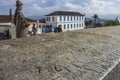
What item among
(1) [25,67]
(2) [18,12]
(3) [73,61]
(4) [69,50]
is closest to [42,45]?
(4) [69,50]

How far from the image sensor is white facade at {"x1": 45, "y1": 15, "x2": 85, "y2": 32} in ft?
191

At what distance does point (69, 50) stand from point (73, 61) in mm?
742

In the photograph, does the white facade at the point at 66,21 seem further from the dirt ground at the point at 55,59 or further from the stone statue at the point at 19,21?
the dirt ground at the point at 55,59

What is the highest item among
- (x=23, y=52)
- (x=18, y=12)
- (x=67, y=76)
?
(x=18, y=12)

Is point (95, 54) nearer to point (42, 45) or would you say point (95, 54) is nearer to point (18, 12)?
point (42, 45)

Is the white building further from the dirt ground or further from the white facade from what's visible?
the dirt ground

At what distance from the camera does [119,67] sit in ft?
18.7

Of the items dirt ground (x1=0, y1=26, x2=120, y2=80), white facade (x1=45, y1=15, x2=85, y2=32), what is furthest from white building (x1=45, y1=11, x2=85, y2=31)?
dirt ground (x1=0, y1=26, x2=120, y2=80)

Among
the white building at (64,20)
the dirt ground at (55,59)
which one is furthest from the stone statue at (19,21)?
the white building at (64,20)

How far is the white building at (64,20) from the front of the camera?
5837 centimetres

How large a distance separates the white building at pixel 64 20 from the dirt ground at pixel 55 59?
4926 cm

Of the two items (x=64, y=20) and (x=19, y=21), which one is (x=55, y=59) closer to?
(x=19, y=21)

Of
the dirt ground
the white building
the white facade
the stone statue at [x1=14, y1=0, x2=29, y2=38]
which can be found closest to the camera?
the dirt ground

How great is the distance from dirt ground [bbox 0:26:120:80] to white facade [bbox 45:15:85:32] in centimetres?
4926
